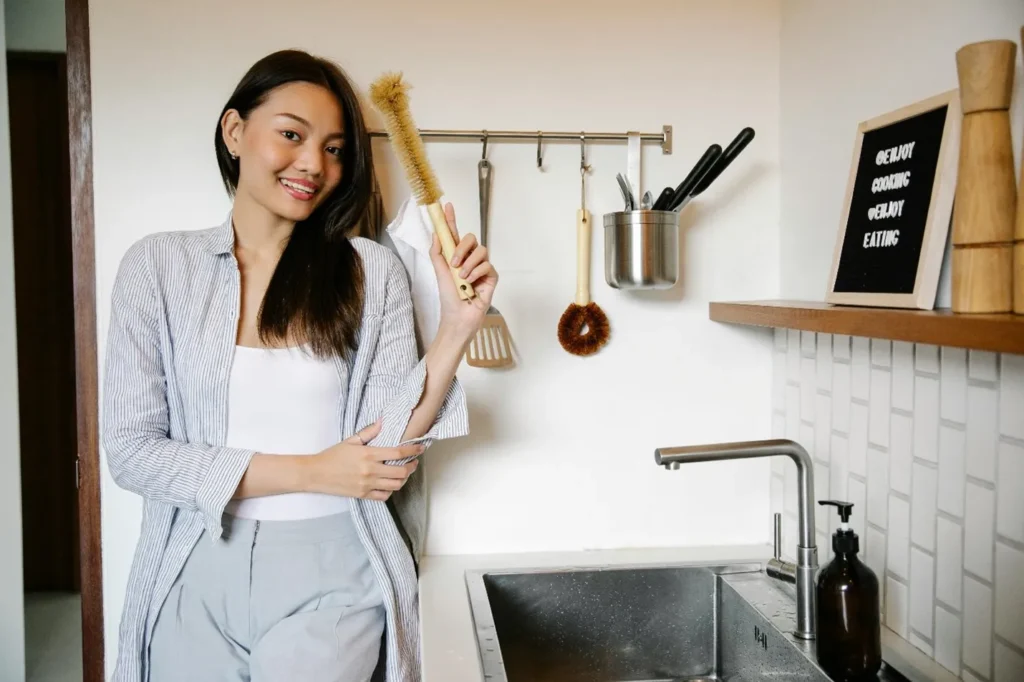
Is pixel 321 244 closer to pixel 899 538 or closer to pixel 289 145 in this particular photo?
pixel 289 145

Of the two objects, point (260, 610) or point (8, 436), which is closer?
point (260, 610)

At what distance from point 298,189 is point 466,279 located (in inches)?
12.6

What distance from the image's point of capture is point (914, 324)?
860 millimetres

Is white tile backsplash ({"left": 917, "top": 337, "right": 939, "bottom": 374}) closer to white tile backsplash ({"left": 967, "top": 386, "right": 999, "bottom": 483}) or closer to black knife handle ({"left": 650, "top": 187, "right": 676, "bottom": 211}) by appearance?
white tile backsplash ({"left": 967, "top": 386, "right": 999, "bottom": 483})

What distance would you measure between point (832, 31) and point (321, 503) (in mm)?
1122

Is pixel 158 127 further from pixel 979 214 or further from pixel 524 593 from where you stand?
pixel 979 214

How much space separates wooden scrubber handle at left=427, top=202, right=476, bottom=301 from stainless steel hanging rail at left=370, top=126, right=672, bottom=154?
319 mm

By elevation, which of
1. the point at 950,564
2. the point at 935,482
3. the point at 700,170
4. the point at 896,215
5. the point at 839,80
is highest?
the point at 839,80

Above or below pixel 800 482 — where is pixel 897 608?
below

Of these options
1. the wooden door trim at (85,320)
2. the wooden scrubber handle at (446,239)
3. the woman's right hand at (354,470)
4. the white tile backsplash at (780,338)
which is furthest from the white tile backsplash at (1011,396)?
the wooden door trim at (85,320)

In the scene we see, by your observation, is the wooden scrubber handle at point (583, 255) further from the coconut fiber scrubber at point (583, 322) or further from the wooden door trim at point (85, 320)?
the wooden door trim at point (85, 320)

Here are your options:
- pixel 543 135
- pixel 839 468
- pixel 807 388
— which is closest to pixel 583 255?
pixel 543 135

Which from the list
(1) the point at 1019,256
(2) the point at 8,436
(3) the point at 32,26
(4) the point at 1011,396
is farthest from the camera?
(3) the point at 32,26

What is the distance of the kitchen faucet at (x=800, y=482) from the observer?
3.71ft
